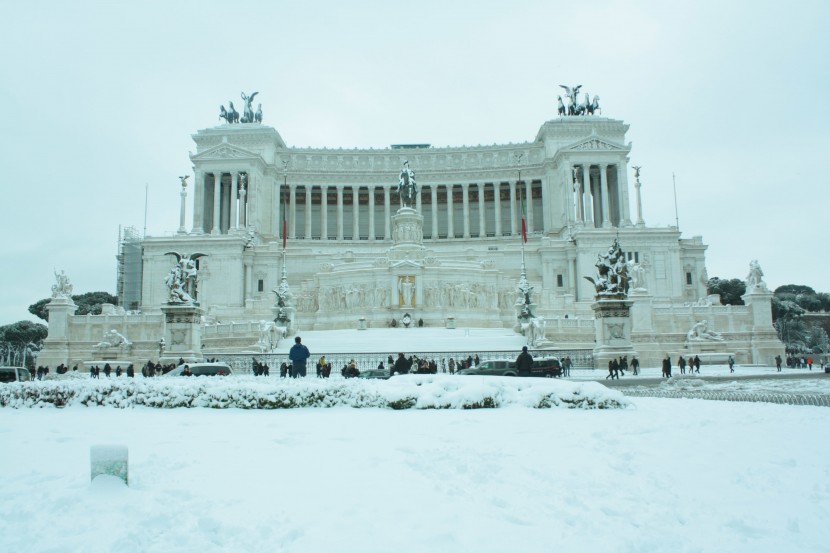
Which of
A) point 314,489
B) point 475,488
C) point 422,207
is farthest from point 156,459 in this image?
point 422,207

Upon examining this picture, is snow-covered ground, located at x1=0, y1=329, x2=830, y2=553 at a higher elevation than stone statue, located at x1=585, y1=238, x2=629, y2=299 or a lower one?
lower

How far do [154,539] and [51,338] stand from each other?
4837 centimetres

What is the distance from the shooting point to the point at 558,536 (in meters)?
7.02

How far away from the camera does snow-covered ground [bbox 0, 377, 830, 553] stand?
6.86m

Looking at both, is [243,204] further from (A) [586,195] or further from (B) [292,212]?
(A) [586,195]

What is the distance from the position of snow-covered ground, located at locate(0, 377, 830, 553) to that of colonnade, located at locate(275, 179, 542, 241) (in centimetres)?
8284

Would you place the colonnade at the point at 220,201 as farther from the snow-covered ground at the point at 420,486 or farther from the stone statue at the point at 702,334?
the snow-covered ground at the point at 420,486

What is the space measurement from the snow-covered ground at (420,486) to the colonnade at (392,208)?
82838mm

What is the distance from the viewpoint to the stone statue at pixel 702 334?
4509 cm

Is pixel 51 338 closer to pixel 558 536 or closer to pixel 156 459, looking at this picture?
pixel 156 459

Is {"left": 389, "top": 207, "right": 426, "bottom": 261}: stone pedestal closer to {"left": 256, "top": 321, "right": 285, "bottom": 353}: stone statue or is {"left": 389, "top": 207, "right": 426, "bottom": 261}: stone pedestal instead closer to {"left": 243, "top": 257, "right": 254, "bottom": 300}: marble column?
{"left": 243, "top": 257, "right": 254, "bottom": 300}: marble column

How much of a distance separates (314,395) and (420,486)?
700 cm

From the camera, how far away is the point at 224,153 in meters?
87.9

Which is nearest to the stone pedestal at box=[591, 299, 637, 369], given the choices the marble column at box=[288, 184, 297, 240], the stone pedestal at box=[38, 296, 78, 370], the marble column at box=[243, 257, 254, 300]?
the stone pedestal at box=[38, 296, 78, 370]
